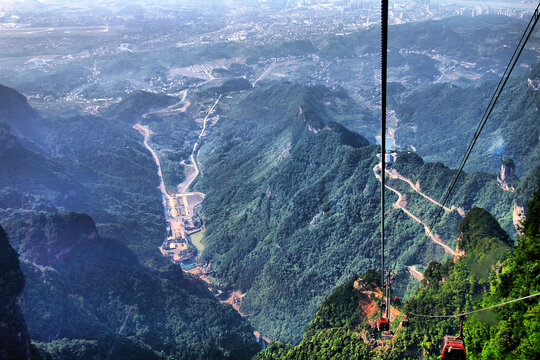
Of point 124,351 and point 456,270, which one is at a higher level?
point 456,270

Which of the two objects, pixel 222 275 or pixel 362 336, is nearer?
pixel 362 336

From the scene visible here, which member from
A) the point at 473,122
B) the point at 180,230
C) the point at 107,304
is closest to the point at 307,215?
the point at 180,230

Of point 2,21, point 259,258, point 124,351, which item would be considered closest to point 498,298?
point 124,351

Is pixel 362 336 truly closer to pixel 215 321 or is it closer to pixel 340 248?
pixel 215 321

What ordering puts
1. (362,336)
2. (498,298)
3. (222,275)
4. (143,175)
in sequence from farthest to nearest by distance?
(143,175)
(222,275)
(362,336)
(498,298)

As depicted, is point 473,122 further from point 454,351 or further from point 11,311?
point 11,311

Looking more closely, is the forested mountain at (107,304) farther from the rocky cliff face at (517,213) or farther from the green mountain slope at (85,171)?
the rocky cliff face at (517,213)

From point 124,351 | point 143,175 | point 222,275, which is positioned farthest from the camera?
point 143,175
